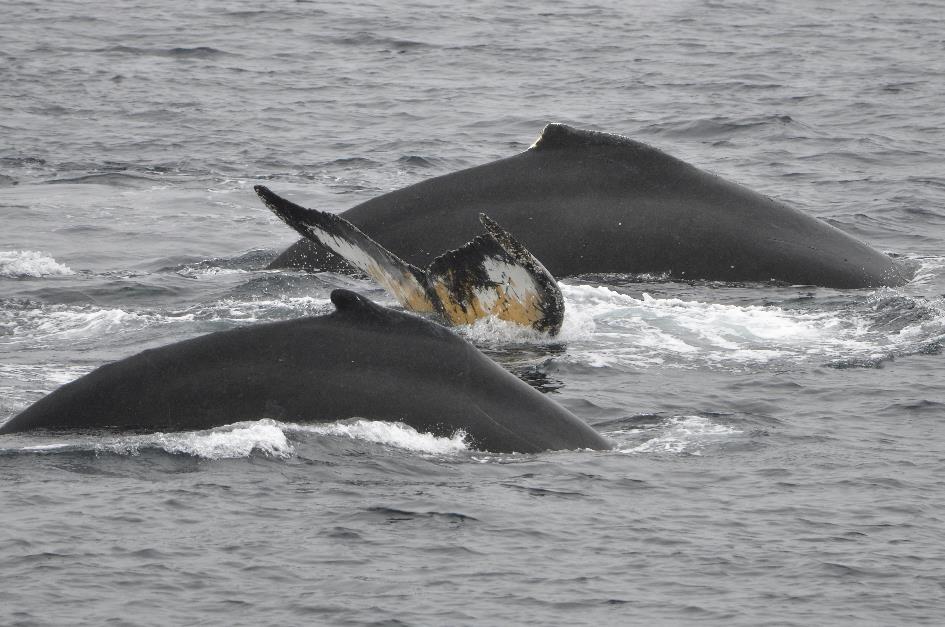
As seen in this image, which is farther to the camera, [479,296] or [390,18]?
[390,18]

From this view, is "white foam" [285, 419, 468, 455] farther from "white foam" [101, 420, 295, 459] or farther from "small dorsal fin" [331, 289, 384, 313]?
"small dorsal fin" [331, 289, 384, 313]

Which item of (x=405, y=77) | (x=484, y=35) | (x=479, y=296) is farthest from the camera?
(x=484, y=35)

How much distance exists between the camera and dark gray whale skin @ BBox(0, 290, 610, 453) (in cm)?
985

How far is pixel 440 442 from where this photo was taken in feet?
32.7

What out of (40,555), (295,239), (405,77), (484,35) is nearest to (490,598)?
(40,555)

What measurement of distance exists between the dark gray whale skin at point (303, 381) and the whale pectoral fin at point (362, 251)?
320 cm

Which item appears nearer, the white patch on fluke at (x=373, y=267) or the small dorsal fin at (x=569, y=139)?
the white patch on fluke at (x=373, y=267)

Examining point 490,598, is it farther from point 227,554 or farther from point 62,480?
point 62,480

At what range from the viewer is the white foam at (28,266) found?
1670 centimetres

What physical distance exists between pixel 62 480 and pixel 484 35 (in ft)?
103

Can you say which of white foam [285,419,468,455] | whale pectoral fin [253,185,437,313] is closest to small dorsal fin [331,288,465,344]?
white foam [285,419,468,455]

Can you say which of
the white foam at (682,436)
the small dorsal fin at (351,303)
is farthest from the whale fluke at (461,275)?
the small dorsal fin at (351,303)

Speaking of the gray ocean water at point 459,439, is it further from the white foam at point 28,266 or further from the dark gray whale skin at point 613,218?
the dark gray whale skin at point 613,218

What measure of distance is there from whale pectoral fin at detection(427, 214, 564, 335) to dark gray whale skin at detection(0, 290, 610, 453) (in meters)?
Result: 3.13
